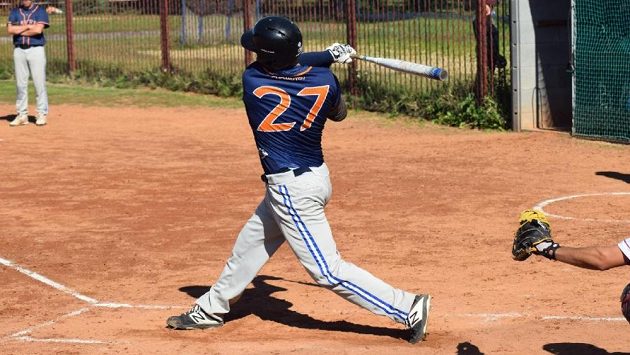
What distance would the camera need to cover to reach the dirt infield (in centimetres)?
809

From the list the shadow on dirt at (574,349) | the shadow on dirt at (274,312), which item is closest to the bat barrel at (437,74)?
the shadow on dirt at (274,312)

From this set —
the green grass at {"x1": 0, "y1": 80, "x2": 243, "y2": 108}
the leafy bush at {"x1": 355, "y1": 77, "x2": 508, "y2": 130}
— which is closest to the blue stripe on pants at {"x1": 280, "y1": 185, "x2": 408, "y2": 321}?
the leafy bush at {"x1": 355, "y1": 77, "x2": 508, "y2": 130}

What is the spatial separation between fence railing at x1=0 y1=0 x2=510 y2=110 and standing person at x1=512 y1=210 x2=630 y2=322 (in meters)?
12.6

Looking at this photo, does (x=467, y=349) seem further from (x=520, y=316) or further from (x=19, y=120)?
(x=19, y=120)

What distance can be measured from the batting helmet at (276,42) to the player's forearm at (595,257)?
7.81 feet

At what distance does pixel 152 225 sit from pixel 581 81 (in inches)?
327

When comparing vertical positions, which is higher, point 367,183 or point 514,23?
point 514,23

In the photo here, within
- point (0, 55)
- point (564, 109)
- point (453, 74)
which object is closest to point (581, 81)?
point (564, 109)

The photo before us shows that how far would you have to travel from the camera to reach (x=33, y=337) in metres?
8.15

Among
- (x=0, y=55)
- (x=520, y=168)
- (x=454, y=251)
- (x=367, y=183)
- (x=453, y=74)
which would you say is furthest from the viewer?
(x=0, y=55)

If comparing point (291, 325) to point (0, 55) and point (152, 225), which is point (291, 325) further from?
point (0, 55)

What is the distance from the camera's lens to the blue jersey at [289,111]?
25.5 feet

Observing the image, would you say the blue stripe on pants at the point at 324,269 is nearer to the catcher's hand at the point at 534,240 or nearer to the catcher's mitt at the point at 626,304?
the catcher's hand at the point at 534,240

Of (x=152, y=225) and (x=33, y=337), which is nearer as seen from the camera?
(x=33, y=337)
